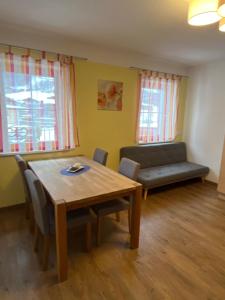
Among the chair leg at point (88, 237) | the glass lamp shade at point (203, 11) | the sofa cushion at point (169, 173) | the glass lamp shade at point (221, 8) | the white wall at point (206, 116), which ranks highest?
the glass lamp shade at point (203, 11)

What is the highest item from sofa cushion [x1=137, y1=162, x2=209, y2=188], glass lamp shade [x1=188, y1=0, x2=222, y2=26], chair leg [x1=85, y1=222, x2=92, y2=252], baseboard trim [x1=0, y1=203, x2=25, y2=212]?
glass lamp shade [x1=188, y1=0, x2=222, y2=26]

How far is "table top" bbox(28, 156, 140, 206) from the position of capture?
1706mm

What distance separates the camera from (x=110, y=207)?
2135 millimetres

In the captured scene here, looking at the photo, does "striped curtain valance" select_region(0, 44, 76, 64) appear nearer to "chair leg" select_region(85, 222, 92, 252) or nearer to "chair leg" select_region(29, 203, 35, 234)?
"chair leg" select_region(29, 203, 35, 234)

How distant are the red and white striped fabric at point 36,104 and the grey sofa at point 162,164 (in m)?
1.21

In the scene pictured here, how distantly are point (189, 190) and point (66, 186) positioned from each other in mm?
2718

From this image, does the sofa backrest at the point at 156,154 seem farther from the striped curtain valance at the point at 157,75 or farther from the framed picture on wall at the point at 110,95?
the striped curtain valance at the point at 157,75

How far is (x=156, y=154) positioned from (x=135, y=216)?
2.16 metres

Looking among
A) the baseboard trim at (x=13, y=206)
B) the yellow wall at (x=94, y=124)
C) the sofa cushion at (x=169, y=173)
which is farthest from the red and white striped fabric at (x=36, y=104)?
the sofa cushion at (x=169, y=173)

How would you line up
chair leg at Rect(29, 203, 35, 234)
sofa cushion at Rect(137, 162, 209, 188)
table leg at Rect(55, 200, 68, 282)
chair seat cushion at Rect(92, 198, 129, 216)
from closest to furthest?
table leg at Rect(55, 200, 68, 282)
chair seat cushion at Rect(92, 198, 129, 216)
chair leg at Rect(29, 203, 35, 234)
sofa cushion at Rect(137, 162, 209, 188)

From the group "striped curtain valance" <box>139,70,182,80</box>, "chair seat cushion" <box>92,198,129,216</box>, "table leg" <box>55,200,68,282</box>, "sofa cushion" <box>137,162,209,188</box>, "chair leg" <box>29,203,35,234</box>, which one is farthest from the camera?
"striped curtain valance" <box>139,70,182,80</box>

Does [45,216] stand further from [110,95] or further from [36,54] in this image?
[110,95]

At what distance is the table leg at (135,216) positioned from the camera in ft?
6.55

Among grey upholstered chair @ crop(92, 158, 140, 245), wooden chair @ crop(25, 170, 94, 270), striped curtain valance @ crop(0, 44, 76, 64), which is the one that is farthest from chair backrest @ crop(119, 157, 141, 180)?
striped curtain valance @ crop(0, 44, 76, 64)
